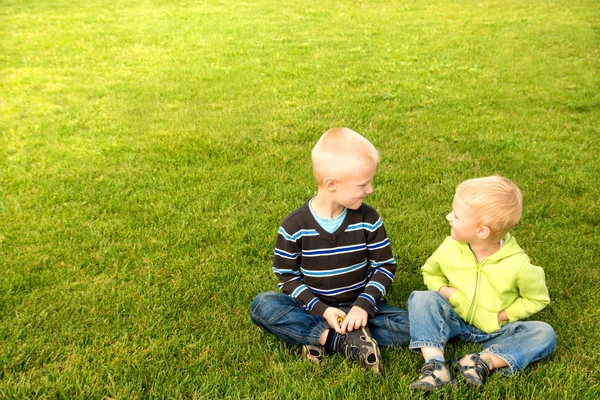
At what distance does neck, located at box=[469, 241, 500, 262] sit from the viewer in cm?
336

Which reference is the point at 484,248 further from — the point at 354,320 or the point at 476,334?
the point at 354,320

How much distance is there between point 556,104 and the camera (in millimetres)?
8141

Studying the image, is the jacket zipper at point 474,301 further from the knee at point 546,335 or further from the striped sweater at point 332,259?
the striped sweater at point 332,259

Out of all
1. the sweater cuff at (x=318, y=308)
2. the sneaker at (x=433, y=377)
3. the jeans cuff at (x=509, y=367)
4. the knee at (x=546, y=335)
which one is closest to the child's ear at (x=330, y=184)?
the sweater cuff at (x=318, y=308)

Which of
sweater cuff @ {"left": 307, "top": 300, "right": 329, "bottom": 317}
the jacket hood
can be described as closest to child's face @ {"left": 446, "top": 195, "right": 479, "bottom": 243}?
the jacket hood

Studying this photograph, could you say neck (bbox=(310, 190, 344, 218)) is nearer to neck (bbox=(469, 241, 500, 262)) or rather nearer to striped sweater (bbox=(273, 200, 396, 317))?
striped sweater (bbox=(273, 200, 396, 317))

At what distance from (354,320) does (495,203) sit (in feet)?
3.46

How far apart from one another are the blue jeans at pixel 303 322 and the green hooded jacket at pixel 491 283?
36 cm

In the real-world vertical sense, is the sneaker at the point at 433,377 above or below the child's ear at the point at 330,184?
below

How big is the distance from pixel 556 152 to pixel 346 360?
4.45 metres

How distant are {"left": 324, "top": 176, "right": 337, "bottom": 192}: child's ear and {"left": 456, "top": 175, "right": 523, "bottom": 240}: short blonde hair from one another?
0.79m

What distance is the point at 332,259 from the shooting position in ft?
11.1

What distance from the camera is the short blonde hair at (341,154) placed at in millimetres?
3115

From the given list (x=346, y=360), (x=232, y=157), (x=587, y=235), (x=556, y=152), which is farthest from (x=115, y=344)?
(x=556, y=152)
